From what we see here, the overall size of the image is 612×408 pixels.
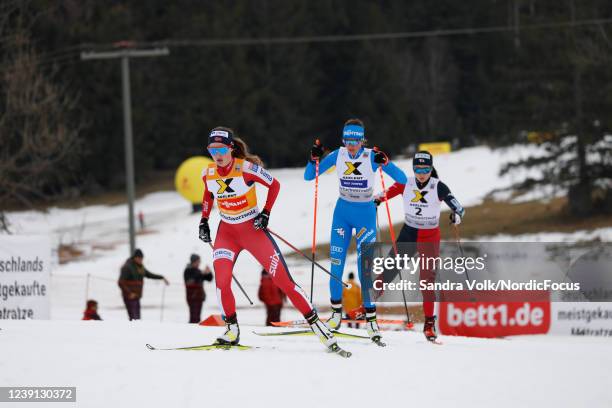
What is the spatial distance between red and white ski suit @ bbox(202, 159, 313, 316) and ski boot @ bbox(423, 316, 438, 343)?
215cm

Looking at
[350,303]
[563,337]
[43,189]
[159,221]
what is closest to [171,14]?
[43,189]

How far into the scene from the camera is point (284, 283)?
10.0m

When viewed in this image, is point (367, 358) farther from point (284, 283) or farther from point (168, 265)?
point (168, 265)

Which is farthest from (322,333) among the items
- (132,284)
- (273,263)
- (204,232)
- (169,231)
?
(169,231)

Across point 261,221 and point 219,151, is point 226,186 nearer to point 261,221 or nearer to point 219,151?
point 219,151

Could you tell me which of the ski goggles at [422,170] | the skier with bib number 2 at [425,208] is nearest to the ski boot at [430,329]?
the skier with bib number 2 at [425,208]

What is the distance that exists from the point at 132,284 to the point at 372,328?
26.8ft

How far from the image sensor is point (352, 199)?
11766mm

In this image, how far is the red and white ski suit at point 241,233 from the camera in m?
10.0

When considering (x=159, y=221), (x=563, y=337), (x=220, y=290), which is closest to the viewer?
(x=220, y=290)

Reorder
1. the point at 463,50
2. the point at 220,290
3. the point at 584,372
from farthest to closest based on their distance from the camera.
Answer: the point at 463,50, the point at 220,290, the point at 584,372

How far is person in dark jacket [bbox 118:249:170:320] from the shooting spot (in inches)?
709

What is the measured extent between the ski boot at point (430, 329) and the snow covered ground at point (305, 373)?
1.66ft

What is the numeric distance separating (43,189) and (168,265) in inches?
794
